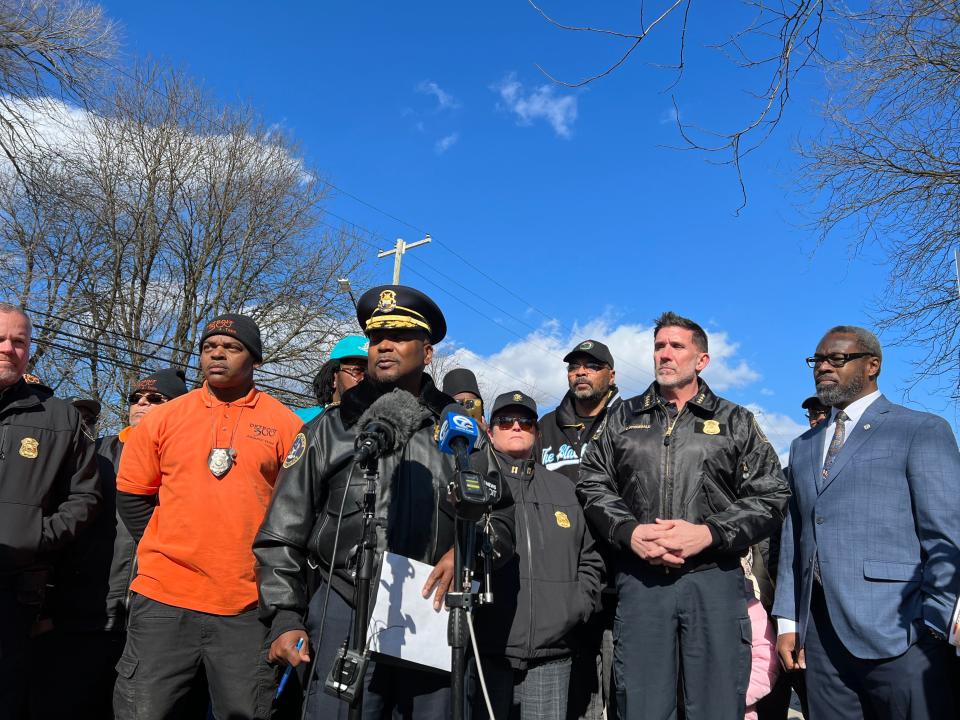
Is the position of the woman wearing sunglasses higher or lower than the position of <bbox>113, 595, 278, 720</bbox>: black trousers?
higher

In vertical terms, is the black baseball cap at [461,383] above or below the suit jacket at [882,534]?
above

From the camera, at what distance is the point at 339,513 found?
3119 millimetres

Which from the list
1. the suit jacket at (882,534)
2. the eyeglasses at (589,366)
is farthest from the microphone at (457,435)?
the eyeglasses at (589,366)

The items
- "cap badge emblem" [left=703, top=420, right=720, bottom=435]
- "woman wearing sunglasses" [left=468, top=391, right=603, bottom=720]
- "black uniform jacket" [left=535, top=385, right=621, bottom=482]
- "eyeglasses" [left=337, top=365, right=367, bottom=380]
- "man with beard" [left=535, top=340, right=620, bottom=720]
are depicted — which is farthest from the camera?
"eyeglasses" [left=337, top=365, right=367, bottom=380]

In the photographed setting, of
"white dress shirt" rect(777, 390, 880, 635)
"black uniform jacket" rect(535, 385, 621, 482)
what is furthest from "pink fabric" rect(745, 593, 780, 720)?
"black uniform jacket" rect(535, 385, 621, 482)

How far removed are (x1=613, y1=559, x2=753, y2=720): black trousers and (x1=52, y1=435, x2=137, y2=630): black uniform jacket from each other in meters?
3.19

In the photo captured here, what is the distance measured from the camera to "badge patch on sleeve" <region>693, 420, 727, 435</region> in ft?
13.6

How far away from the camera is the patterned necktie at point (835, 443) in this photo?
4.17 meters

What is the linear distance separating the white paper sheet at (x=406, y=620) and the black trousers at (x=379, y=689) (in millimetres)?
97

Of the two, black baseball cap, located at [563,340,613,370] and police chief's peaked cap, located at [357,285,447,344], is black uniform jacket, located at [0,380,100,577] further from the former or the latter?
black baseball cap, located at [563,340,613,370]

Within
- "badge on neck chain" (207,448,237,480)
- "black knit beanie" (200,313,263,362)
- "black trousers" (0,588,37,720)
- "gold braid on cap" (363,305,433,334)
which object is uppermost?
"black knit beanie" (200,313,263,362)

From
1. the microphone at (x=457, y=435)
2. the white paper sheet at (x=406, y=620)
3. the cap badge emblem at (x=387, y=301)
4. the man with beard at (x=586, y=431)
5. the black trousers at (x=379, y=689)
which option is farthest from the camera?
the man with beard at (x=586, y=431)

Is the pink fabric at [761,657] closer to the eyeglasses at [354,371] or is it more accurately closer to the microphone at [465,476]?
the microphone at [465,476]

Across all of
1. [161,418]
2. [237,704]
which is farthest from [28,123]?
[237,704]
